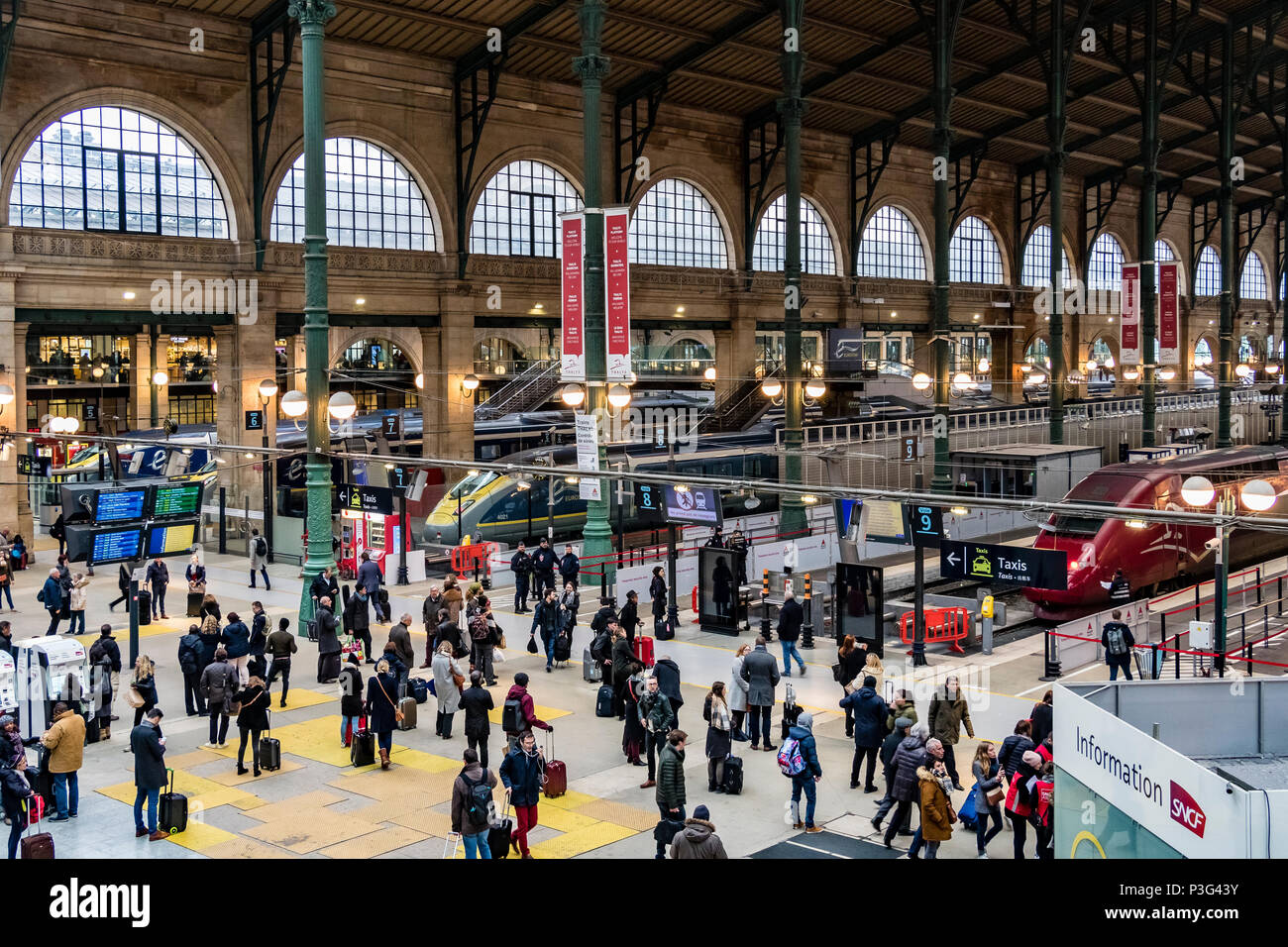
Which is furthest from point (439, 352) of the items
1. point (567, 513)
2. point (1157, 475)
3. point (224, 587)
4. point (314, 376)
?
point (1157, 475)

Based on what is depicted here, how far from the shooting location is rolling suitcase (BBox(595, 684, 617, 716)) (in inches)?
684

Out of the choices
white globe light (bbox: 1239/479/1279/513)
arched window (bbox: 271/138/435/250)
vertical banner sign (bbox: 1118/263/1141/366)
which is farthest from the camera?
vertical banner sign (bbox: 1118/263/1141/366)

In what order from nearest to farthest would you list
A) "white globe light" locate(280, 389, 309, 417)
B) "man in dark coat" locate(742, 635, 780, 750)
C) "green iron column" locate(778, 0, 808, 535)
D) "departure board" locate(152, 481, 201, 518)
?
"man in dark coat" locate(742, 635, 780, 750), "departure board" locate(152, 481, 201, 518), "white globe light" locate(280, 389, 309, 417), "green iron column" locate(778, 0, 808, 535)

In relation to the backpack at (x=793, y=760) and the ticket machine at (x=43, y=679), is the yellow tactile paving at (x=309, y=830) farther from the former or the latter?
the backpack at (x=793, y=760)

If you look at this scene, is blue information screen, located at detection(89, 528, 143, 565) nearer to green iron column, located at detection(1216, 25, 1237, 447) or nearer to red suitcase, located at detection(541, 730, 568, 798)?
red suitcase, located at detection(541, 730, 568, 798)

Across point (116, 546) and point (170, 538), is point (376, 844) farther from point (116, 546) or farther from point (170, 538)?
point (170, 538)

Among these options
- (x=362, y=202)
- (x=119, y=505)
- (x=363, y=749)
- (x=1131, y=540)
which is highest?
→ (x=362, y=202)

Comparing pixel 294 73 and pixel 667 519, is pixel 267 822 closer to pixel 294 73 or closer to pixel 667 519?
pixel 667 519

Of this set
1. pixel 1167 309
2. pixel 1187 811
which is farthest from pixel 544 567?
pixel 1167 309

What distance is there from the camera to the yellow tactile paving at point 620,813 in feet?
42.7

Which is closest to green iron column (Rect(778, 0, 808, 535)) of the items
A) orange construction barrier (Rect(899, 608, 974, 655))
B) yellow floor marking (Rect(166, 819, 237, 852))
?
orange construction barrier (Rect(899, 608, 974, 655))

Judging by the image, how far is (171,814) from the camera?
41.5 ft

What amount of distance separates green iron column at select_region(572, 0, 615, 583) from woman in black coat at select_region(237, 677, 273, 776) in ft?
39.9

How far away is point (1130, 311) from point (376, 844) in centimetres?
4079
